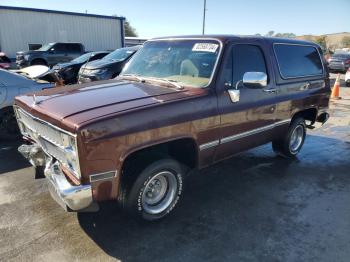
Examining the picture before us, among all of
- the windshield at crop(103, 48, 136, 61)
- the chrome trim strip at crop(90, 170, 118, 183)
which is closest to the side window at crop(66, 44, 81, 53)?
the windshield at crop(103, 48, 136, 61)

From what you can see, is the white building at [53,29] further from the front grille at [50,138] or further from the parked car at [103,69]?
the front grille at [50,138]

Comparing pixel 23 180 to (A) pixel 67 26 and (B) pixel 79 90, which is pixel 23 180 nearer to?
(B) pixel 79 90

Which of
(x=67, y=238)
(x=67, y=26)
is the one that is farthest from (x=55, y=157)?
(x=67, y=26)

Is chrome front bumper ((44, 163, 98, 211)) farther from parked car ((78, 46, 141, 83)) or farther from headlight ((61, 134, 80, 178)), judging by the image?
parked car ((78, 46, 141, 83))

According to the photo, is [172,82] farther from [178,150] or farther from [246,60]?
[246,60]

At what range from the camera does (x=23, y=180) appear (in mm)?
4613

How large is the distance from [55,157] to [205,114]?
1629 millimetres

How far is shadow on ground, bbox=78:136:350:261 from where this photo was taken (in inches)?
122

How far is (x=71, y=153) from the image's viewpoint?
9.07 ft

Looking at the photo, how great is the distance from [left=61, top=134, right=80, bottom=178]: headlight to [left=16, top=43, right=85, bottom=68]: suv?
57.7 ft

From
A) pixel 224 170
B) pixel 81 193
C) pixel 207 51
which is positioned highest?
pixel 207 51

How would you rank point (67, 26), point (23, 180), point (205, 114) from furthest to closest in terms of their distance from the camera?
point (67, 26) < point (23, 180) < point (205, 114)

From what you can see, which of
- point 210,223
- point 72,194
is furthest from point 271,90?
point 72,194

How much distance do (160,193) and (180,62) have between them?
63.8 inches
